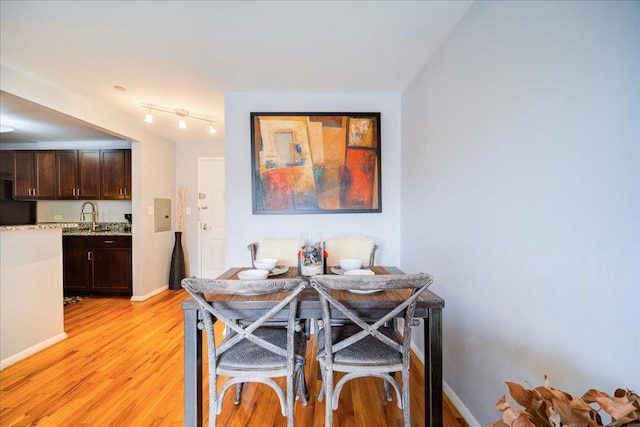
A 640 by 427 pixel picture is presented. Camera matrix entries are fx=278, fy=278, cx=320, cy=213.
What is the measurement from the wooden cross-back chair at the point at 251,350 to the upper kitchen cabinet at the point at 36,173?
453 centimetres

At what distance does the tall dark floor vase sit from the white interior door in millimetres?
298

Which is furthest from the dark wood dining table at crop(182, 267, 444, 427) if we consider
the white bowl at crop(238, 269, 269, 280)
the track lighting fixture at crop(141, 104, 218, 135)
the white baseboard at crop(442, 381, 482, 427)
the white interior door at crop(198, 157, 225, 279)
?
the white interior door at crop(198, 157, 225, 279)

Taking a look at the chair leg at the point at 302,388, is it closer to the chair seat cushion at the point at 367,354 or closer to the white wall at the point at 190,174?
the chair seat cushion at the point at 367,354

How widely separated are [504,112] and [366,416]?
6.13 feet

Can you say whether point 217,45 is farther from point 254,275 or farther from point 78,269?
point 78,269

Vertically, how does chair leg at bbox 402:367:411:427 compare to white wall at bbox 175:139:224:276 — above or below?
below

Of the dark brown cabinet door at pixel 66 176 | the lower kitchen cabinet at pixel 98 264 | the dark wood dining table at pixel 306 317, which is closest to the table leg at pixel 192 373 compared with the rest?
the dark wood dining table at pixel 306 317

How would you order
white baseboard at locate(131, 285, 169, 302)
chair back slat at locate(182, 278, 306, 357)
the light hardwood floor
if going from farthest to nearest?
white baseboard at locate(131, 285, 169, 302)
the light hardwood floor
chair back slat at locate(182, 278, 306, 357)

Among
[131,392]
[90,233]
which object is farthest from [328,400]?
[90,233]

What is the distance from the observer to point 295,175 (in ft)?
9.16

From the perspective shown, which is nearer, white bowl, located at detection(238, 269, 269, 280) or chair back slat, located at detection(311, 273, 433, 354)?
chair back slat, located at detection(311, 273, 433, 354)

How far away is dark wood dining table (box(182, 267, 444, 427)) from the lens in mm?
1339

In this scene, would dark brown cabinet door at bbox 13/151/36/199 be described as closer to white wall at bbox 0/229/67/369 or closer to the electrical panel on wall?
the electrical panel on wall

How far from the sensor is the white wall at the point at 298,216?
2.82 m
